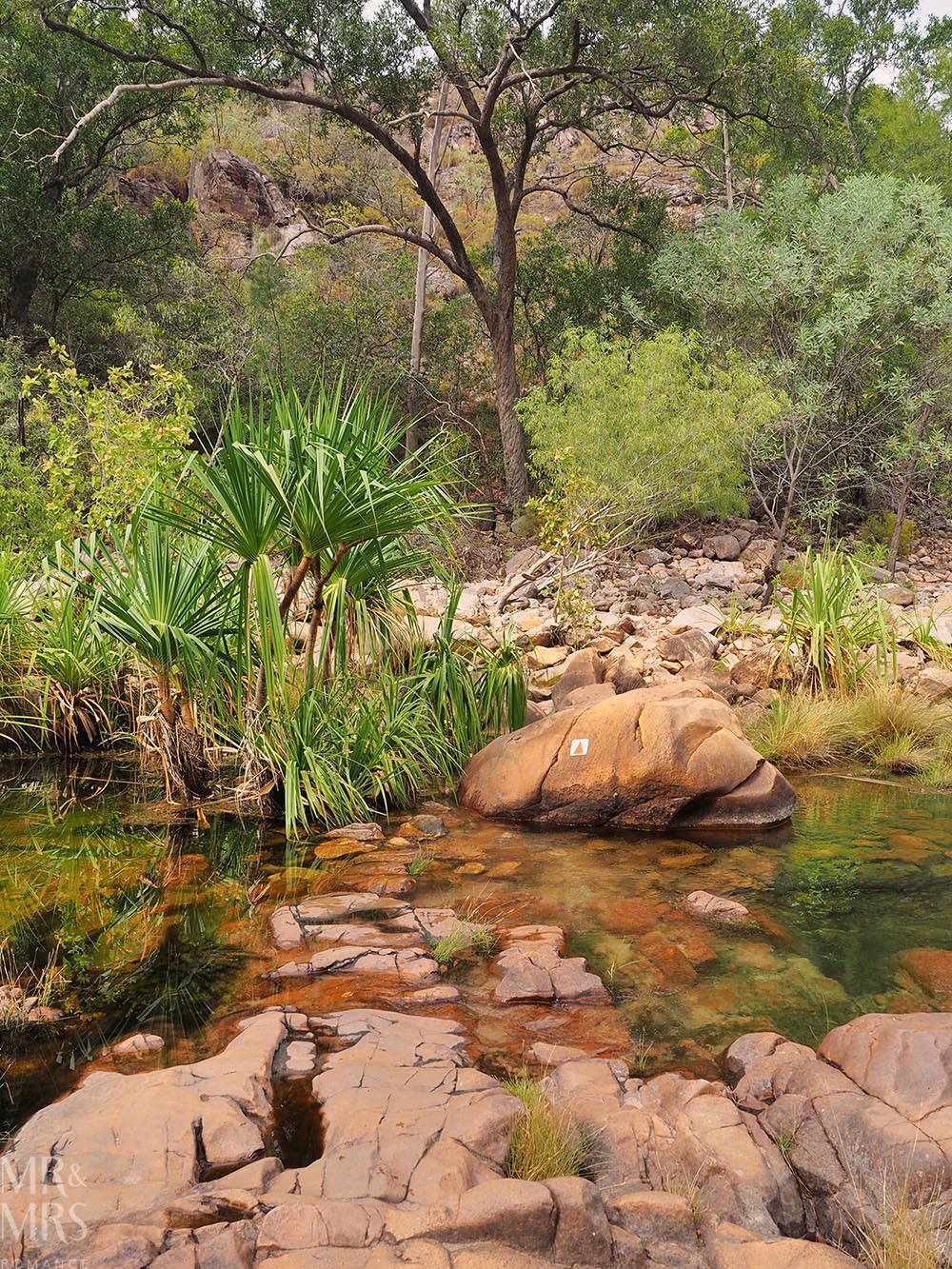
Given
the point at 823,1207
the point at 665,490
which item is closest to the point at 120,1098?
the point at 823,1207

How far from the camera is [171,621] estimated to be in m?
5.67

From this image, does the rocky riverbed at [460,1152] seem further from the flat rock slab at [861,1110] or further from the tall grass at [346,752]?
the tall grass at [346,752]

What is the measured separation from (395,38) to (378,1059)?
15560 millimetres

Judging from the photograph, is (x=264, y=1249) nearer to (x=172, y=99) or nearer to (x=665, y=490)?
(x=665, y=490)

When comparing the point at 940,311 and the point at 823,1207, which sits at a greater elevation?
the point at 940,311

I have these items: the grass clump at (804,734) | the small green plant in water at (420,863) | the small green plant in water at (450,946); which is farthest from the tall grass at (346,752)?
the grass clump at (804,734)

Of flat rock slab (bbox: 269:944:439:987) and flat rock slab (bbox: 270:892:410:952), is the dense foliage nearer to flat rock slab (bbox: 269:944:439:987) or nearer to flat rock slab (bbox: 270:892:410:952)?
flat rock slab (bbox: 270:892:410:952)

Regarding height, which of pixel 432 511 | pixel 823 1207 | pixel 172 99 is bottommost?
pixel 823 1207

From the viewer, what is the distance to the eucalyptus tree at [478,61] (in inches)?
516

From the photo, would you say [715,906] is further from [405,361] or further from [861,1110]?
[405,361]

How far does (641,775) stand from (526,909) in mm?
1586

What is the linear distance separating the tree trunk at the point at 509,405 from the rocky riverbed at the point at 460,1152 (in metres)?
13.0

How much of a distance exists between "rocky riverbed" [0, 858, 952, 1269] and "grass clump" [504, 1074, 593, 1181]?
0.11ft

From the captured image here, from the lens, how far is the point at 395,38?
14375 mm
